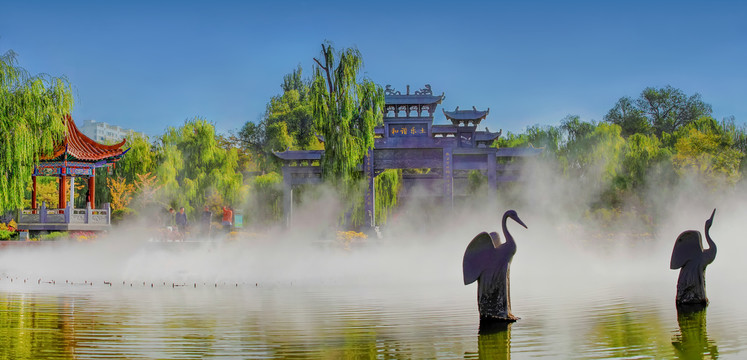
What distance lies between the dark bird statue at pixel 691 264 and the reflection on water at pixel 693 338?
11.9 inches

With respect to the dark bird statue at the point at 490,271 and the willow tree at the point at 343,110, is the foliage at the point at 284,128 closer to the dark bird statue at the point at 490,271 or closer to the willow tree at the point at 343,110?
the willow tree at the point at 343,110

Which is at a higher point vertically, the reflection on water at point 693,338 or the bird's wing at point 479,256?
the bird's wing at point 479,256

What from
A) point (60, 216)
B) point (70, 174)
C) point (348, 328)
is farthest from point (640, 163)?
point (348, 328)

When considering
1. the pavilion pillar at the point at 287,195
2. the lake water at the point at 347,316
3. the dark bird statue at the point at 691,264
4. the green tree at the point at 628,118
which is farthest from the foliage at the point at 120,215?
the green tree at the point at 628,118

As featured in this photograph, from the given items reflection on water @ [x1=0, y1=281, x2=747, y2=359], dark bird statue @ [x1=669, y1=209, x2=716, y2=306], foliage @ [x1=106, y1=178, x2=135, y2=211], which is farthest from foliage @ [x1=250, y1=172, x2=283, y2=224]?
dark bird statue @ [x1=669, y1=209, x2=716, y2=306]

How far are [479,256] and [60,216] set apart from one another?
63.2ft

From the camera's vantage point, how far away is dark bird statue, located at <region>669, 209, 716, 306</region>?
33.6 feet

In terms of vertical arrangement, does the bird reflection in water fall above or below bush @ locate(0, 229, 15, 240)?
below

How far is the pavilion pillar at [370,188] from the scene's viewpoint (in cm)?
2667

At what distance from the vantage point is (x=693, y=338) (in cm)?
795

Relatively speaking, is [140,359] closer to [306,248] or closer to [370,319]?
[370,319]

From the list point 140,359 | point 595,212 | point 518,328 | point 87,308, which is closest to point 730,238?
point 595,212

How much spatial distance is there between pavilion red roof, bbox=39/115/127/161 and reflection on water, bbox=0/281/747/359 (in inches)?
525

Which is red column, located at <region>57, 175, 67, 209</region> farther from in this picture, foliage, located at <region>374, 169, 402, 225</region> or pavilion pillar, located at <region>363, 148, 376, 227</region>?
foliage, located at <region>374, 169, 402, 225</region>
